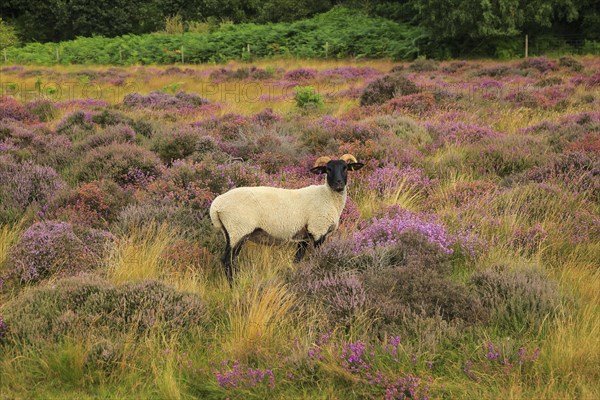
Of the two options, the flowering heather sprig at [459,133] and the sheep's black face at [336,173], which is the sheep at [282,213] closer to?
the sheep's black face at [336,173]

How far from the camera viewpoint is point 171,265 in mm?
5078

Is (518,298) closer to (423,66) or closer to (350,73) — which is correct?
(350,73)

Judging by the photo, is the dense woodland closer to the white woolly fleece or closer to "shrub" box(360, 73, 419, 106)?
"shrub" box(360, 73, 419, 106)

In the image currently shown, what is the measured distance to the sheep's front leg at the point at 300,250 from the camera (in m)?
5.32

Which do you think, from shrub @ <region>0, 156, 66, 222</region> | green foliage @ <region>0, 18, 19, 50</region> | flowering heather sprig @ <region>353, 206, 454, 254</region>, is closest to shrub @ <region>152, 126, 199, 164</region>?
shrub @ <region>0, 156, 66, 222</region>

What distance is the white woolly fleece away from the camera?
4992mm

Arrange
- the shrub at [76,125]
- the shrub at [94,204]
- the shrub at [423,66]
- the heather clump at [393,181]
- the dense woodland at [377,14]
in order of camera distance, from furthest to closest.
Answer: the dense woodland at [377,14], the shrub at [423,66], the shrub at [76,125], the heather clump at [393,181], the shrub at [94,204]

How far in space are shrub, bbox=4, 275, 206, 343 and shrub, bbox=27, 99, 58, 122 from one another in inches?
405

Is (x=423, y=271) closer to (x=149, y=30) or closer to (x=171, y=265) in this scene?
(x=171, y=265)

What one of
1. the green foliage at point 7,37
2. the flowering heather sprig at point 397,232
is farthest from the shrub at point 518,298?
the green foliage at point 7,37

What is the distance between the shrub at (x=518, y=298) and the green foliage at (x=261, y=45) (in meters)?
27.9

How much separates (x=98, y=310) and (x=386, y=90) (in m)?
12.3

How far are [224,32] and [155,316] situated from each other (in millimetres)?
37517

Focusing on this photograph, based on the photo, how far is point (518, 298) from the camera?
4.10m
